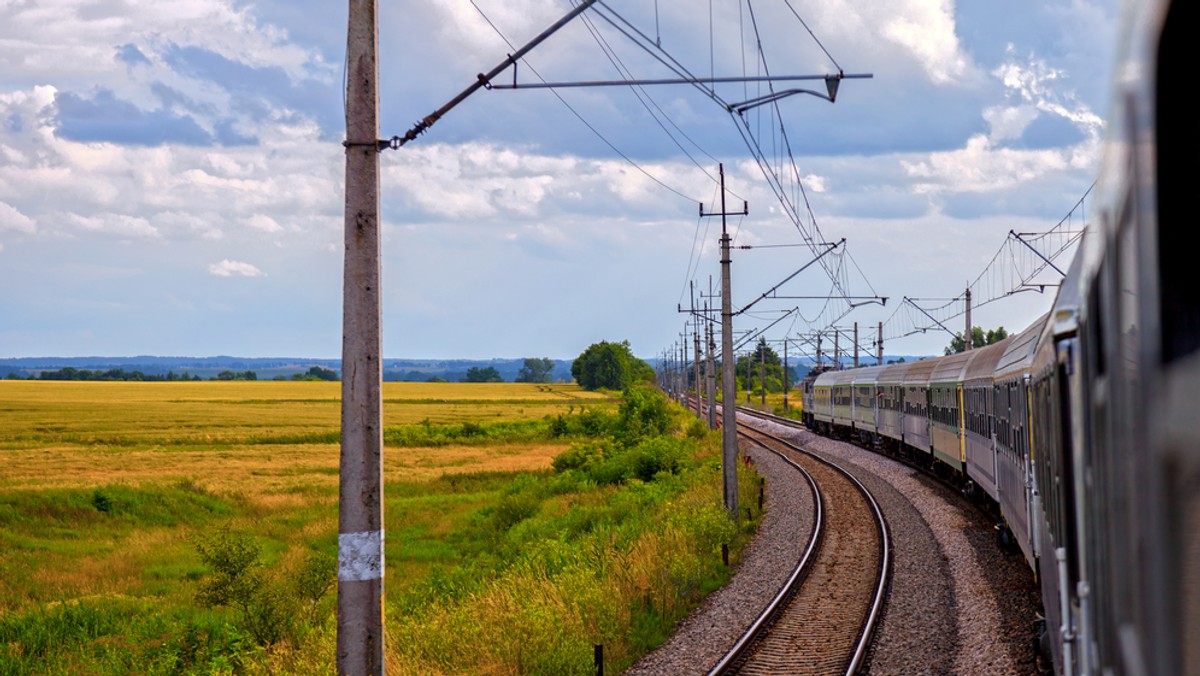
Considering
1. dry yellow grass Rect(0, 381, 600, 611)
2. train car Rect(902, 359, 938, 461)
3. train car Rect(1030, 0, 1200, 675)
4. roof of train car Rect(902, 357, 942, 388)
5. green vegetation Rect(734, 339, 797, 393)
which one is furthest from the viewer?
green vegetation Rect(734, 339, 797, 393)

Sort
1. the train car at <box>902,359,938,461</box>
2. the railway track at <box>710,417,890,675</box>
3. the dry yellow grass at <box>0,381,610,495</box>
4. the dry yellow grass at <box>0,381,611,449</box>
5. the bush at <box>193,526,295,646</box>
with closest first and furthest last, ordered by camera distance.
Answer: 1. the railway track at <box>710,417,890,675</box>
2. the bush at <box>193,526,295,646</box>
3. the train car at <box>902,359,938,461</box>
4. the dry yellow grass at <box>0,381,610,495</box>
5. the dry yellow grass at <box>0,381,611,449</box>

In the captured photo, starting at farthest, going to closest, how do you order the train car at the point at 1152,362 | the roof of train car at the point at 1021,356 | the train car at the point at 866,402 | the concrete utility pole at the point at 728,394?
the train car at the point at 866,402 < the concrete utility pole at the point at 728,394 < the roof of train car at the point at 1021,356 < the train car at the point at 1152,362

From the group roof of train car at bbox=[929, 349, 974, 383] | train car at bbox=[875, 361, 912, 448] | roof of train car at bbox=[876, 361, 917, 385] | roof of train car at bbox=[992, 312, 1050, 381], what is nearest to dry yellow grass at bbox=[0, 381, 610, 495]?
train car at bbox=[875, 361, 912, 448]

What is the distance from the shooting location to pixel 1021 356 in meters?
13.6

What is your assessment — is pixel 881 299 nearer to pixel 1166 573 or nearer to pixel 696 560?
pixel 696 560

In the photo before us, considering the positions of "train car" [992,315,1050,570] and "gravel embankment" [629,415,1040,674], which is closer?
"train car" [992,315,1050,570]

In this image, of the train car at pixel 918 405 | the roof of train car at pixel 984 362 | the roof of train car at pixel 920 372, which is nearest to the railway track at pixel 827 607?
the roof of train car at pixel 984 362

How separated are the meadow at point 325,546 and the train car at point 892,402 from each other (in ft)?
20.8

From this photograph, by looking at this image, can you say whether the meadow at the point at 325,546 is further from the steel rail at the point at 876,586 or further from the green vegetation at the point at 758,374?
the green vegetation at the point at 758,374

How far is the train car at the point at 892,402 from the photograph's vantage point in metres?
36.2

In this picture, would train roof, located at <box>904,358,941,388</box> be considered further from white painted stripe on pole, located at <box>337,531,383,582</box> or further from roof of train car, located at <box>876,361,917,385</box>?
white painted stripe on pole, located at <box>337,531,383,582</box>

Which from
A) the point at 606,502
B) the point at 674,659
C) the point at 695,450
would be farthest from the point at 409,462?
the point at 674,659

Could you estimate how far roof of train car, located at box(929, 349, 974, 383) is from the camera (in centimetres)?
2481

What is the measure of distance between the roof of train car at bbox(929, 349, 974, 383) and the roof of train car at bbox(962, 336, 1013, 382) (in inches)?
18.4
